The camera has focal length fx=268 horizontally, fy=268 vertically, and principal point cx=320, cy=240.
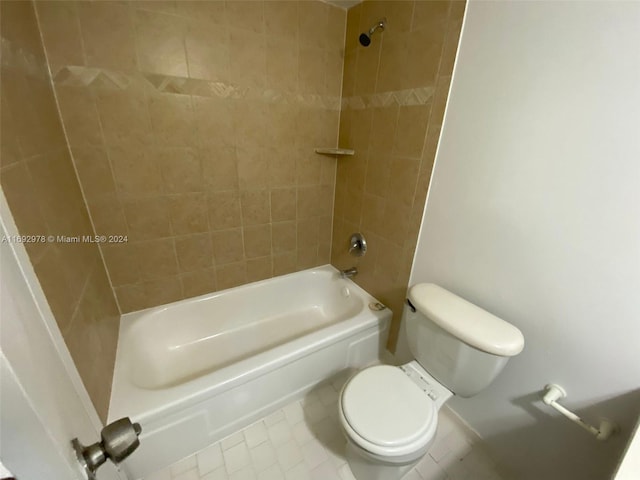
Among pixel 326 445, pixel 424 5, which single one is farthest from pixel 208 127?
pixel 326 445

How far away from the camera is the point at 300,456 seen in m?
1.22

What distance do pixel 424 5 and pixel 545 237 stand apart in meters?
1.04

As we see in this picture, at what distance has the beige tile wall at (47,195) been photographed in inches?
26.2

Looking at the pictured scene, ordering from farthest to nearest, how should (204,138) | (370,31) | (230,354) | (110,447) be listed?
1. (230,354)
2. (204,138)
3. (370,31)
4. (110,447)

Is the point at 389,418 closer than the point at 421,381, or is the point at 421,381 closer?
the point at 389,418

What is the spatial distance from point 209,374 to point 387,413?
29.7 inches

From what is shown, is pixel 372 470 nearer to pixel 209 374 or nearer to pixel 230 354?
pixel 209 374

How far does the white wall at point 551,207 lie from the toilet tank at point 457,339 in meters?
0.13

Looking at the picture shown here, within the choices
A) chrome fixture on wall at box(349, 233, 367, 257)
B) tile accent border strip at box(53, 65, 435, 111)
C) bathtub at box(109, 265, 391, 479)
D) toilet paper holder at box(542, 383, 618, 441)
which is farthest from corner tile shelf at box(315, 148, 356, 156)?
toilet paper holder at box(542, 383, 618, 441)

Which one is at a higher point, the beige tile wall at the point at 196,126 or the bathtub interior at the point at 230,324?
the beige tile wall at the point at 196,126

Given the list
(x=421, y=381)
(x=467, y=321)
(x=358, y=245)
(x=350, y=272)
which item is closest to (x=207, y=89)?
(x=358, y=245)

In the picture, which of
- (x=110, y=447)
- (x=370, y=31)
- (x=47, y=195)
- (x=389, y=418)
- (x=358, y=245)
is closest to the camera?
Result: (x=110, y=447)

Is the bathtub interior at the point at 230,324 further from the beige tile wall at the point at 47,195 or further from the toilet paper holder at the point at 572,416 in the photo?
the toilet paper holder at the point at 572,416

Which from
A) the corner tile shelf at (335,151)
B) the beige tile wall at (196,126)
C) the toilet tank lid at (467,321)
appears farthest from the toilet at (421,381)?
the beige tile wall at (196,126)
